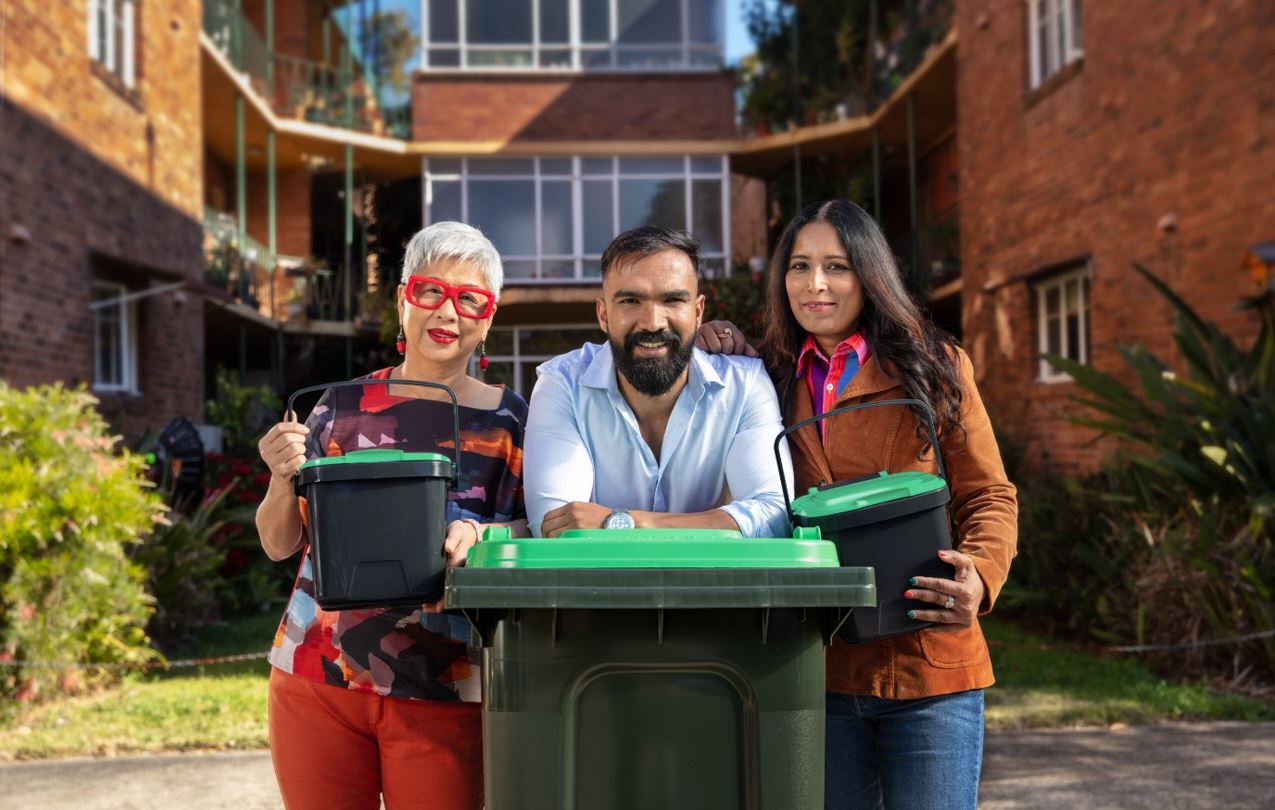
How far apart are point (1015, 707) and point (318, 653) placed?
15.1 ft

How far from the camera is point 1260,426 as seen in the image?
254 inches

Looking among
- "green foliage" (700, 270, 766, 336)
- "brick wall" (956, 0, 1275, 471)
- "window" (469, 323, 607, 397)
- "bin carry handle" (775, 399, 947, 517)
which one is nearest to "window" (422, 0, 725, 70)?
"window" (469, 323, 607, 397)

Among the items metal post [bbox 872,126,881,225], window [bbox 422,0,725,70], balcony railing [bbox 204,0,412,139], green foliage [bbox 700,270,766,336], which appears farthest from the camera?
window [bbox 422,0,725,70]

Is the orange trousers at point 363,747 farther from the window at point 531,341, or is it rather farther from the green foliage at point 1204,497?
the window at point 531,341

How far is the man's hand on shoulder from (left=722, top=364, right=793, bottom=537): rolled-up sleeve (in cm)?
24

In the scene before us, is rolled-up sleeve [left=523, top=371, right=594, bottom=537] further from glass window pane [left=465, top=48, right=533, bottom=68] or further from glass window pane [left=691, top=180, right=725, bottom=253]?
glass window pane [left=465, top=48, right=533, bottom=68]

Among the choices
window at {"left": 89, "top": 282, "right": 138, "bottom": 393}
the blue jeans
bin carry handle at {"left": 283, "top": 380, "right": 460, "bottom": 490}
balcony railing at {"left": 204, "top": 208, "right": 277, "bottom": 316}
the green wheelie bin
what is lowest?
the blue jeans

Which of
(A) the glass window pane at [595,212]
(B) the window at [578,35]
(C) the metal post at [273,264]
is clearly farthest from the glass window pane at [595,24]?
(C) the metal post at [273,264]

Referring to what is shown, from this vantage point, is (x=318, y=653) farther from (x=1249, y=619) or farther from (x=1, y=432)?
(x=1249, y=619)

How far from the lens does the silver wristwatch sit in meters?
2.21

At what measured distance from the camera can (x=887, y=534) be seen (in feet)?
7.28

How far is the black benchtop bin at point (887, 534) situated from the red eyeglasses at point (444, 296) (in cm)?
84

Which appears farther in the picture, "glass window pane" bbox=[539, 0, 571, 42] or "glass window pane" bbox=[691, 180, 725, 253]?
"glass window pane" bbox=[691, 180, 725, 253]

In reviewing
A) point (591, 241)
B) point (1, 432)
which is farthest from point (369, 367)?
point (1, 432)
